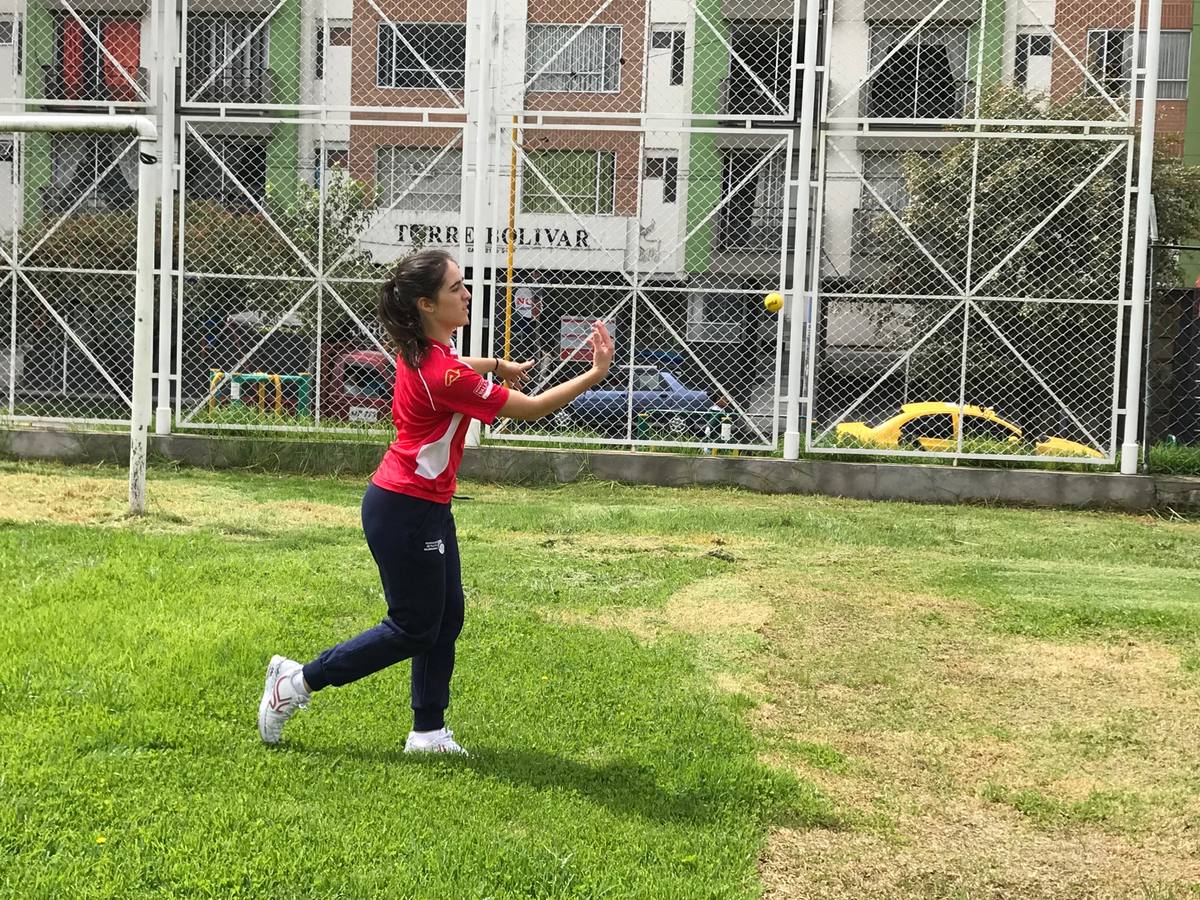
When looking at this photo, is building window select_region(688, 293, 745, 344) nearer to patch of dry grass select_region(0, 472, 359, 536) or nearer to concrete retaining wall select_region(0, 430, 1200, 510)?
concrete retaining wall select_region(0, 430, 1200, 510)

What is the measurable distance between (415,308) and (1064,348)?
9.27 m

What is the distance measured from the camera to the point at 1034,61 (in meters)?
19.1

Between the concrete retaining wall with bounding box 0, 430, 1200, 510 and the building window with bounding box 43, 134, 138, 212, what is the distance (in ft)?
9.77

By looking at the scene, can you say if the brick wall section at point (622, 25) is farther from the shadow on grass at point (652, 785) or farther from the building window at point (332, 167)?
the shadow on grass at point (652, 785)

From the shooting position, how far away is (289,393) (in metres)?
13.5

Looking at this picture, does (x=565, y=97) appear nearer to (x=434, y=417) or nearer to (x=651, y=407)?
(x=651, y=407)

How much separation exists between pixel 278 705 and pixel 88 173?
590 inches

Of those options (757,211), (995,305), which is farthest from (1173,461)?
(757,211)

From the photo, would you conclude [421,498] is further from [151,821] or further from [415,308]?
[151,821]

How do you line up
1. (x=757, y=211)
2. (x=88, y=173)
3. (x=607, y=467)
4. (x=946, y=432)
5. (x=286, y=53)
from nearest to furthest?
(x=607, y=467) < (x=946, y=432) < (x=88, y=173) < (x=286, y=53) < (x=757, y=211)

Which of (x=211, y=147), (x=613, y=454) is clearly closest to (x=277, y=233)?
(x=211, y=147)

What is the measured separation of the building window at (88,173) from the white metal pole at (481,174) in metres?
3.84

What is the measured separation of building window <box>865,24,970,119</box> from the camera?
68.9 feet

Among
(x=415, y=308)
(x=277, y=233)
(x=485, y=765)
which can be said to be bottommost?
(x=485, y=765)
